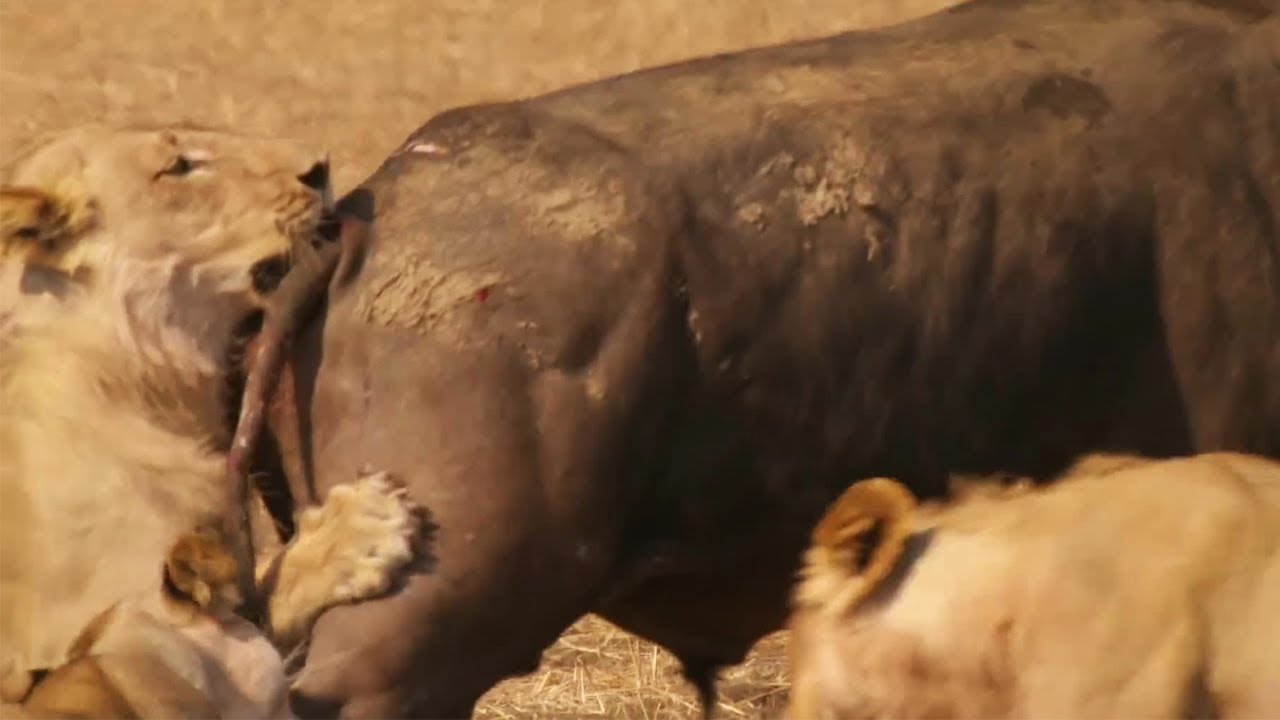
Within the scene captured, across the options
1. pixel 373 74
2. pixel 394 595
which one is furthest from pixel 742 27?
pixel 394 595

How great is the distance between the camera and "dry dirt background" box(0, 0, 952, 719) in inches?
200

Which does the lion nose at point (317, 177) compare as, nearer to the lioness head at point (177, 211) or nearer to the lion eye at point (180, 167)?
the lioness head at point (177, 211)

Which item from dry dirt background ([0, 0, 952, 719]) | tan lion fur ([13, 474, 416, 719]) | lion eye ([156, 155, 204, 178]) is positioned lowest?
tan lion fur ([13, 474, 416, 719])

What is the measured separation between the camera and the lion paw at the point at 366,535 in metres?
2.82

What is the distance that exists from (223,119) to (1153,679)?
2.96 m

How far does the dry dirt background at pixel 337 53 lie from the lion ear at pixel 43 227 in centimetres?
206

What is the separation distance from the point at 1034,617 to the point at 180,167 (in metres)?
1.13

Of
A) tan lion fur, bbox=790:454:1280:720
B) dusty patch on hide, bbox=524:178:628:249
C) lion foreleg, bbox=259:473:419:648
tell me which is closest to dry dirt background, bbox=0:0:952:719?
dusty patch on hide, bbox=524:178:628:249

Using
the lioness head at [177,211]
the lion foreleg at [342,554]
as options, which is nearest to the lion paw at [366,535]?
the lion foreleg at [342,554]

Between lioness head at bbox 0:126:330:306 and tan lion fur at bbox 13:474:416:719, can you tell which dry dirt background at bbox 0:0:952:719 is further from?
tan lion fur at bbox 13:474:416:719

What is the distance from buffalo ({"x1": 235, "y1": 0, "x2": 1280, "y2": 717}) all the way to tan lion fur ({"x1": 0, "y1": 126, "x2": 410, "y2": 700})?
0.35 feet

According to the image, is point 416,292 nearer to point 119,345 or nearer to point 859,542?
point 119,345

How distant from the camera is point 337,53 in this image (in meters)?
5.12

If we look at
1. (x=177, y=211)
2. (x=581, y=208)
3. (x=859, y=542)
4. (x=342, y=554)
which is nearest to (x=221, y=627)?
(x=342, y=554)
